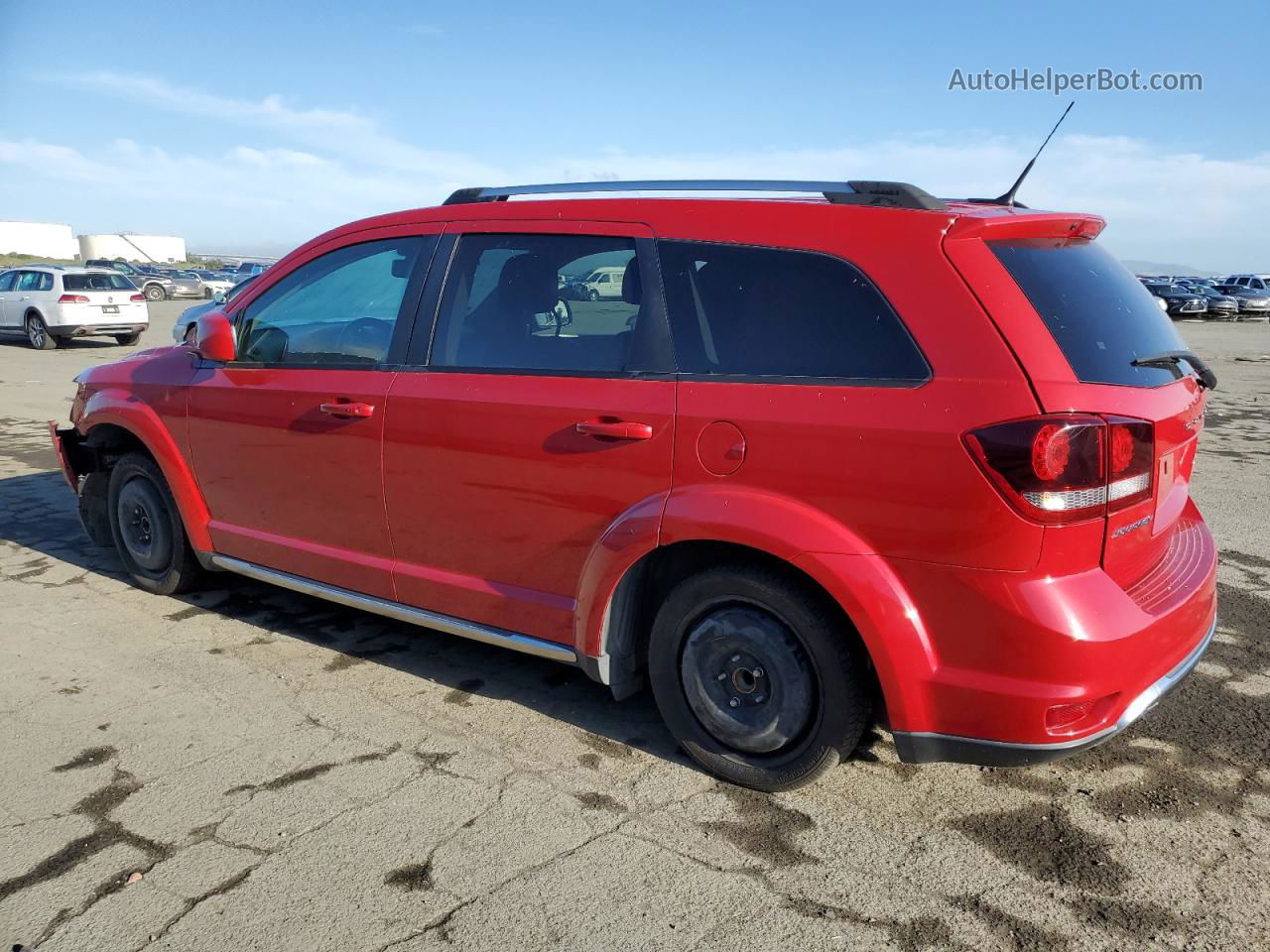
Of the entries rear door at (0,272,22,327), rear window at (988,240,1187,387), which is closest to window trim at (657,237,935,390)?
rear window at (988,240,1187,387)

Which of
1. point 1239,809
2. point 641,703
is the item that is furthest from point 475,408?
point 1239,809

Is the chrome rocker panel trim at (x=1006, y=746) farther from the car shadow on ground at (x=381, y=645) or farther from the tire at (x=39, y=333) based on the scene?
the tire at (x=39, y=333)

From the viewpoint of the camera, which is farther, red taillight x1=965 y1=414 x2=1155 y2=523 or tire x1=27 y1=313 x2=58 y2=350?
tire x1=27 y1=313 x2=58 y2=350

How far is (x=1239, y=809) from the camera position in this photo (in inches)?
119

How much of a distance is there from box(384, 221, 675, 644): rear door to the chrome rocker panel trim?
992 millimetres

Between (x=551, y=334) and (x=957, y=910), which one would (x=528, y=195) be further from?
(x=957, y=910)

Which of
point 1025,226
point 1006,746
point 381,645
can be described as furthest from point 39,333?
point 1006,746

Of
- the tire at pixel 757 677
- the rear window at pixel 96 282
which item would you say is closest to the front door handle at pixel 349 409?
the tire at pixel 757 677

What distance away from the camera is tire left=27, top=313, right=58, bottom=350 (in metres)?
19.9

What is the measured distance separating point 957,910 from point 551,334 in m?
2.16

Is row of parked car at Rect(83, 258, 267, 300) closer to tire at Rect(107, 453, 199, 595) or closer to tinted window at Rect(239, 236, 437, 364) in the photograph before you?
tire at Rect(107, 453, 199, 595)

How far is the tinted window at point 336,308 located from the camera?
3.94 m

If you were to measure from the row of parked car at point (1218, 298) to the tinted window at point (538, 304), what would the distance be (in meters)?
38.9

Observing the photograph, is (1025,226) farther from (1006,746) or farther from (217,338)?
(217,338)
